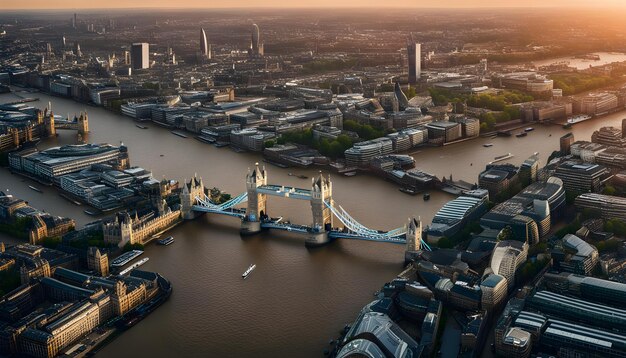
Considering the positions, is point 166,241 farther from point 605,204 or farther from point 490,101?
point 490,101

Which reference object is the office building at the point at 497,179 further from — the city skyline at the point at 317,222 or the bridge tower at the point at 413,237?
the bridge tower at the point at 413,237

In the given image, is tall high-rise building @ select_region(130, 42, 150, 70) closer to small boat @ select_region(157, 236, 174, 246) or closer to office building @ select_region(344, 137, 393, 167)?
office building @ select_region(344, 137, 393, 167)

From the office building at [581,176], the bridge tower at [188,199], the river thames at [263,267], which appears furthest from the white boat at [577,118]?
the bridge tower at [188,199]

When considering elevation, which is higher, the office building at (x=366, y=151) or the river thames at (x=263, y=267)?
the office building at (x=366, y=151)

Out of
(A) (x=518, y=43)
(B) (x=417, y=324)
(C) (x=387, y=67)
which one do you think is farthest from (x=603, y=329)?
(A) (x=518, y=43)

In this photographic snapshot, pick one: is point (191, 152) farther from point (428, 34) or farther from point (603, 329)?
point (428, 34)

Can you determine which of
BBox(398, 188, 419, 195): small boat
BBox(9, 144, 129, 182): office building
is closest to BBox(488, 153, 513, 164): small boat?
BBox(398, 188, 419, 195): small boat

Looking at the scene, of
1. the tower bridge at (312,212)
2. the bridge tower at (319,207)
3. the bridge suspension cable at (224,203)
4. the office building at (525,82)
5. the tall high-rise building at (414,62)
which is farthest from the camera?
the tall high-rise building at (414,62)

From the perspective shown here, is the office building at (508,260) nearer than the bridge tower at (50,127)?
Yes

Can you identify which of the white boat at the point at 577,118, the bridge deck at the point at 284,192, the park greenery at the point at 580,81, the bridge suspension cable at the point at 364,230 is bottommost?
the bridge suspension cable at the point at 364,230
